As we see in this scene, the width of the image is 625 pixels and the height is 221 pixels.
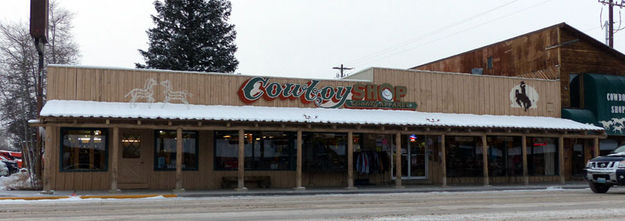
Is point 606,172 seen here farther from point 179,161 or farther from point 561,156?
point 179,161

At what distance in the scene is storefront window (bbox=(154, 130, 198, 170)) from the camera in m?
20.3

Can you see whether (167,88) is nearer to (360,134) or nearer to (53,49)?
(360,134)

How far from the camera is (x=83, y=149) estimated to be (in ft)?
63.5

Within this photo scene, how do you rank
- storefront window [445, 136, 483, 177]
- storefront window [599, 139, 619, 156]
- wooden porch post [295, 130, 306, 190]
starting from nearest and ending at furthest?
wooden porch post [295, 130, 306, 190], storefront window [445, 136, 483, 177], storefront window [599, 139, 619, 156]

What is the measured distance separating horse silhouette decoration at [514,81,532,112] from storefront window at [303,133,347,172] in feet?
27.3

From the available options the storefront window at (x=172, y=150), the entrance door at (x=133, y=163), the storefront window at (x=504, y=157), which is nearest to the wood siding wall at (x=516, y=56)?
the storefront window at (x=504, y=157)

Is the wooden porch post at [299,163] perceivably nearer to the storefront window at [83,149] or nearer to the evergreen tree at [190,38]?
the storefront window at [83,149]

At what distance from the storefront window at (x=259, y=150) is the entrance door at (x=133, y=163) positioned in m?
2.48

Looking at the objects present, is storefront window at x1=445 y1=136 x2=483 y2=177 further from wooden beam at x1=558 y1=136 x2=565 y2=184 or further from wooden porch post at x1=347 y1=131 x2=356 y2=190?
wooden porch post at x1=347 y1=131 x2=356 y2=190

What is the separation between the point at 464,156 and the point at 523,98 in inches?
151

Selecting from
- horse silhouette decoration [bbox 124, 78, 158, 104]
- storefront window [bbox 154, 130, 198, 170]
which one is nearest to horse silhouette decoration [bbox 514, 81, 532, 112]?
storefront window [bbox 154, 130, 198, 170]

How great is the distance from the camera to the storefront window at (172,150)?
20281 mm

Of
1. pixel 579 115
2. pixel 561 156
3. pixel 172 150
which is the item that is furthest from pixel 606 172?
pixel 172 150

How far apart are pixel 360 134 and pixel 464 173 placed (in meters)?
5.12
